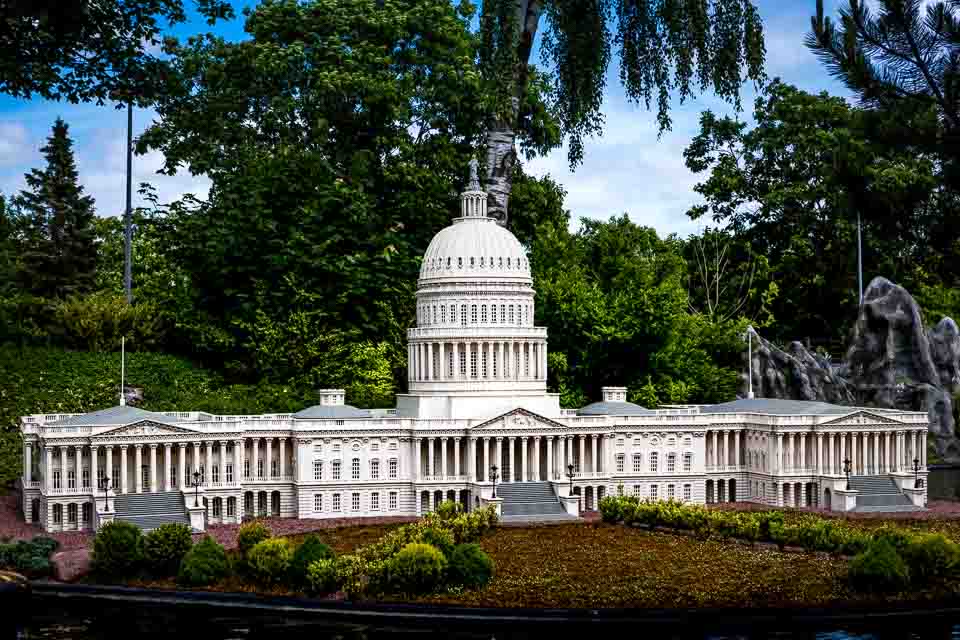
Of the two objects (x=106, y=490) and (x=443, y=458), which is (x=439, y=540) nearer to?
(x=443, y=458)

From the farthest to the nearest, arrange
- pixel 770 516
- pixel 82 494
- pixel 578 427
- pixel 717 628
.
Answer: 1. pixel 578 427
2. pixel 82 494
3. pixel 770 516
4. pixel 717 628

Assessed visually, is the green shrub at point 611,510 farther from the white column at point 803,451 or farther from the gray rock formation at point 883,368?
the gray rock formation at point 883,368

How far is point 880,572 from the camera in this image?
163ft

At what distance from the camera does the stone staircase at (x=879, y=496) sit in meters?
78.0

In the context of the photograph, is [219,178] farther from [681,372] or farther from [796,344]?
[796,344]

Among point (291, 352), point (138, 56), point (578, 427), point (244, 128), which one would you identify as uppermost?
point (244, 128)

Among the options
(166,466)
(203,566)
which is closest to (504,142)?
(166,466)

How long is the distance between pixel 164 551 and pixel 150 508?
14181 mm

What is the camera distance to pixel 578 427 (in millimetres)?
78875

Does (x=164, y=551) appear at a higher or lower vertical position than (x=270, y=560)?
higher

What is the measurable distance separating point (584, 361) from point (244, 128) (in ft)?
107

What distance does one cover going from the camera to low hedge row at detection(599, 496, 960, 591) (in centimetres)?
5003

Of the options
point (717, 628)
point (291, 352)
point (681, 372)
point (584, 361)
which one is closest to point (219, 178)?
point (291, 352)

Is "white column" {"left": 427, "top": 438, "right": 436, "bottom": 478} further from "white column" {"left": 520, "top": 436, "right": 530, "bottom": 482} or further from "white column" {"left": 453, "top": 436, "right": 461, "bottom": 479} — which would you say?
"white column" {"left": 520, "top": 436, "right": 530, "bottom": 482}
